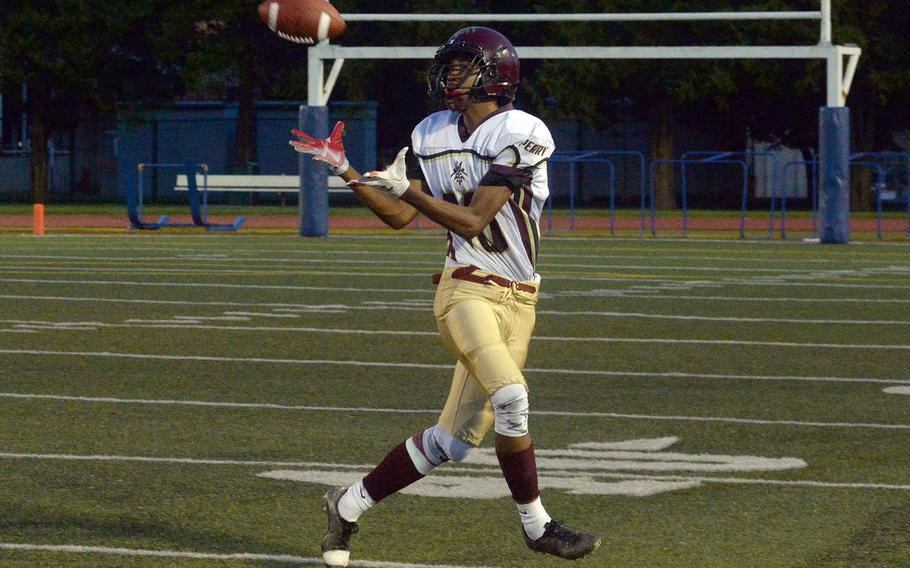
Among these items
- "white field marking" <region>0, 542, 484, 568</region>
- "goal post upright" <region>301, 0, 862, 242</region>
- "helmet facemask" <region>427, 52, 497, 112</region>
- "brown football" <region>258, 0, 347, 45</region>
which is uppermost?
"goal post upright" <region>301, 0, 862, 242</region>

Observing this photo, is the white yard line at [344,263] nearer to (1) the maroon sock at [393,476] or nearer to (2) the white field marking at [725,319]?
(2) the white field marking at [725,319]

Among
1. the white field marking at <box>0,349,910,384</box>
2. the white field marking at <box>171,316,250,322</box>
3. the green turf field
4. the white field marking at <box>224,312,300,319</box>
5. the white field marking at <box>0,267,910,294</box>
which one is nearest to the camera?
the green turf field

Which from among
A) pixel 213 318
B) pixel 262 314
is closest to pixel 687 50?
pixel 262 314

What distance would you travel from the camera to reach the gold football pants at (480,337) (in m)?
5.80

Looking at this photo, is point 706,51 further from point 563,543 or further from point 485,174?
point 563,543

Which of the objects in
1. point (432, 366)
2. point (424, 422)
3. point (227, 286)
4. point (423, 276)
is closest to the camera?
point (424, 422)

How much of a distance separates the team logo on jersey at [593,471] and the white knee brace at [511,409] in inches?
53.9

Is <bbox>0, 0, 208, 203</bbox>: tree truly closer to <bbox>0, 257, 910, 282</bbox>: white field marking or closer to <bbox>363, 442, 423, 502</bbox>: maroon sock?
<bbox>0, 257, 910, 282</bbox>: white field marking

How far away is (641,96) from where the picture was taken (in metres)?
41.1

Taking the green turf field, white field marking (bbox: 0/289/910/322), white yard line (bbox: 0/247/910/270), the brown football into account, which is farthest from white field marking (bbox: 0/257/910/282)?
the brown football

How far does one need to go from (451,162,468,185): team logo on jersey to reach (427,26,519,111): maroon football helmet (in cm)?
20

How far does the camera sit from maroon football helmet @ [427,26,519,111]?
5973 millimetres

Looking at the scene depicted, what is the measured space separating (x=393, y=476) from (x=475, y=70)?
1.38 m

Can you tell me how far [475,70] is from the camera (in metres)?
5.97
